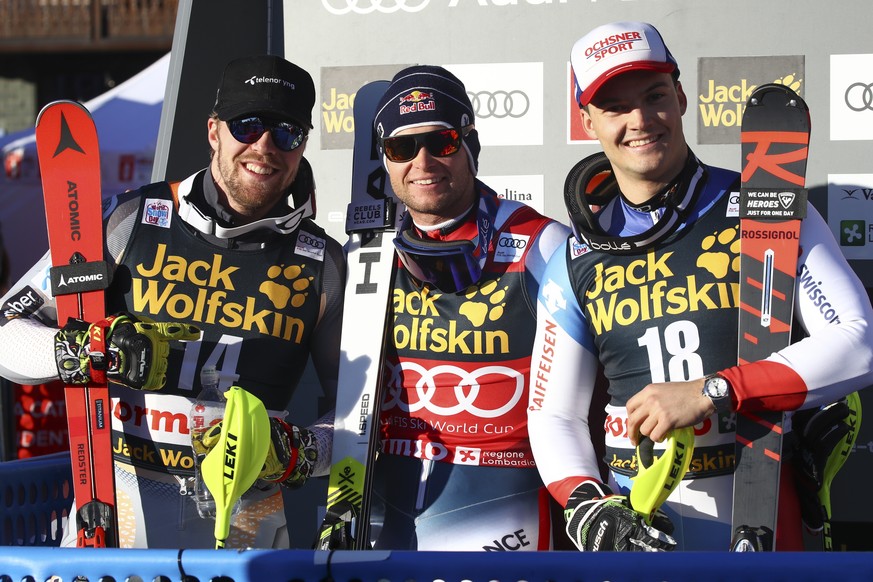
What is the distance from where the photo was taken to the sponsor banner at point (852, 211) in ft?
12.3

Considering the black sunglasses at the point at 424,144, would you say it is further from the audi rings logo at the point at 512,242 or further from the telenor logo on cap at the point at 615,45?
the telenor logo on cap at the point at 615,45

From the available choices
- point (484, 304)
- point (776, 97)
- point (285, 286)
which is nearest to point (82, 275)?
point (285, 286)

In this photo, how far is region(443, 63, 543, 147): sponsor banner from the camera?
13.1 feet

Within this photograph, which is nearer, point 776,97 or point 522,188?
point 776,97

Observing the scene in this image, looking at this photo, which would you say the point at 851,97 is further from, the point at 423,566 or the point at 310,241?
the point at 423,566

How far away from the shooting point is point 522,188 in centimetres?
400

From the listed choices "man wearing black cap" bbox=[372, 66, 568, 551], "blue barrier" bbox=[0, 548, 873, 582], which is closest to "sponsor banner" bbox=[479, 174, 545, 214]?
"man wearing black cap" bbox=[372, 66, 568, 551]

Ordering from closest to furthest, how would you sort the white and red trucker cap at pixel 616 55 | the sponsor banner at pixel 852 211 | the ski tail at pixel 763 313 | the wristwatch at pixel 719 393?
the wristwatch at pixel 719 393, the ski tail at pixel 763 313, the white and red trucker cap at pixel 616 55, the sponsor banner at pixel 852 211

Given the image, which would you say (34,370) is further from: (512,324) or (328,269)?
(512,324)

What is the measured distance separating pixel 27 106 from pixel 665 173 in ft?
60.7

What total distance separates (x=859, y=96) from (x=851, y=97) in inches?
1.1

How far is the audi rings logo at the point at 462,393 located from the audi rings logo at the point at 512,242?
1.22 ft

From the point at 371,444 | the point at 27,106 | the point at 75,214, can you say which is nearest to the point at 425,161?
the point at 371,444

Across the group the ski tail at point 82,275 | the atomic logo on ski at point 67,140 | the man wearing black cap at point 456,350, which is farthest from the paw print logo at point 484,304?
the atomic logo on ski at point 67,140
